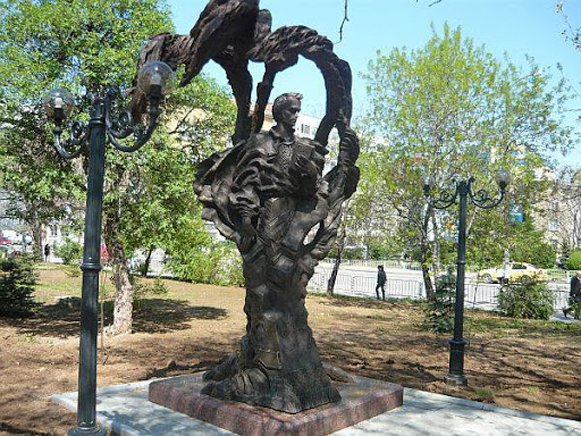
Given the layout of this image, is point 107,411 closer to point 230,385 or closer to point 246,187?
point 230,385

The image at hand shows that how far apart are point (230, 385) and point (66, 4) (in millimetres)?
8890

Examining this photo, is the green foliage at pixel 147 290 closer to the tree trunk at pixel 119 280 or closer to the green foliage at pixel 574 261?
the tree trunk at pixel 119 280

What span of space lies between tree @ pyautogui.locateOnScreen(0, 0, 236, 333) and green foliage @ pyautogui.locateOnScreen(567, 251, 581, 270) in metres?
38.9

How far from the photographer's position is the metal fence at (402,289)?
24.0m

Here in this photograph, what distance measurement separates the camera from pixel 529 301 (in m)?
18.9

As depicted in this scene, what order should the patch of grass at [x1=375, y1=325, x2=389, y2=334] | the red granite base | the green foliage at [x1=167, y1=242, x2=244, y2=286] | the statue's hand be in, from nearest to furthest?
the red granite base < the statue's hand < the patch of grass at [x1=375, y1=325, x2=389, y2=334] < the green foliage at [x1=167, y1=242, x2=244, y2=286]

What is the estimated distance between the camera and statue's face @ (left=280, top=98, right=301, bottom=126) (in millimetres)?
6608

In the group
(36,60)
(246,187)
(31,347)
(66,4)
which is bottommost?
(31,347)

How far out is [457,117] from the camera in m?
19.0

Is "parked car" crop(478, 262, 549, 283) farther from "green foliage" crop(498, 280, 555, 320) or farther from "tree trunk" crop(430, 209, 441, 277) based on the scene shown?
"tree trunk" crop(430, 209, 441, 277)

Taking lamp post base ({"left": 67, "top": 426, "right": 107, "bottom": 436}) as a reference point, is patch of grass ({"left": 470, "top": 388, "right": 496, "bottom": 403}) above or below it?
below

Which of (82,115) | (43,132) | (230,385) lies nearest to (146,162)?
(82,115)

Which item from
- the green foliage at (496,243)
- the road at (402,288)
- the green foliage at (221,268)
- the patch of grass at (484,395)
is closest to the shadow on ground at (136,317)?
the green foliage at (221,268)

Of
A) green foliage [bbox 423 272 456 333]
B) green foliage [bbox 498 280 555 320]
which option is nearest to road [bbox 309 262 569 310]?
green foliage [bbox 498 280 555 320]
